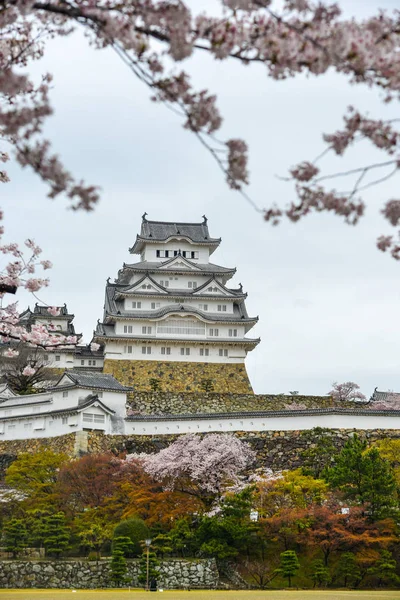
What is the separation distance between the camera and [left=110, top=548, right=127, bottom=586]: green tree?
23.0 metres

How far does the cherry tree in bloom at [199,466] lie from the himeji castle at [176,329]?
13091 mm

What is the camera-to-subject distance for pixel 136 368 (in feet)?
145

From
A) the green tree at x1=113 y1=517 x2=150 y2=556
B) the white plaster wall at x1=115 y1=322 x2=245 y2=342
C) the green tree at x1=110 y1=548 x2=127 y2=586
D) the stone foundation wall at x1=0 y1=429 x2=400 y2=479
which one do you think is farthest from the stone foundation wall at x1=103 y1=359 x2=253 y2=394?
the green tree at x1=110 y1=548 x2=127 y2=586

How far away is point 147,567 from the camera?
73.8 ft

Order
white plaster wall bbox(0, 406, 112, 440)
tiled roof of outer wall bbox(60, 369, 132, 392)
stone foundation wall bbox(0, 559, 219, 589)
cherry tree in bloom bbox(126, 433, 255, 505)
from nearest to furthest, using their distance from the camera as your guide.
Answer: 1. stone foundation wall bbox(0, 559, 219, 589)
2. cherry tree in bloom bbox(126, 433, 255, 505)
3. white plaster wall bbox(0, 406, 112, 440)
4. tiled roof of outer wall bbox(60, 369, 132, 392)

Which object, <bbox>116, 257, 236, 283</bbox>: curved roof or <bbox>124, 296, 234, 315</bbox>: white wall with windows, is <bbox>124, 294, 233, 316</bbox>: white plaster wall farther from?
<bbox>116, 257, 236, 283</bbox>: curved roof

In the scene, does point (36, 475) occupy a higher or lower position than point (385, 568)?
higher

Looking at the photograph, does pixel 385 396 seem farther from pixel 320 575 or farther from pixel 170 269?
pixel 320 575

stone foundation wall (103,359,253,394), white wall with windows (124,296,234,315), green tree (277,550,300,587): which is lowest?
green tree (277,550,300,587)

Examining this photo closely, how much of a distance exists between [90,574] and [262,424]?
33.1 ft

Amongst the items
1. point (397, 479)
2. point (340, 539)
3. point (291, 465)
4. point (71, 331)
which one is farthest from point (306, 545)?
point (71, 331)

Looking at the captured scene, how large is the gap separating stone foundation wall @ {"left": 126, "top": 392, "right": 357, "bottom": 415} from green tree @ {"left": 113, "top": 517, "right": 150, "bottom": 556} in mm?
13830

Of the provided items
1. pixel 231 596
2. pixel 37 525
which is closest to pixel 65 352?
pixel 37 525

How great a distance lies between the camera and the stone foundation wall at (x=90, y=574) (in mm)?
23312
